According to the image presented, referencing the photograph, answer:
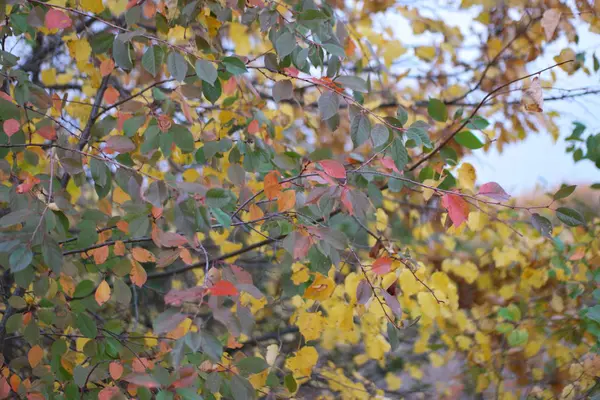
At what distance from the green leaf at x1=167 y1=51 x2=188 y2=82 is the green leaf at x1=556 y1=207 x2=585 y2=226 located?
69 cm

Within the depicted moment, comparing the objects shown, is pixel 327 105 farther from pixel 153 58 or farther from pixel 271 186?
pixel 153 58

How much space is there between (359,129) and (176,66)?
0.31m

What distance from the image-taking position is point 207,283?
87 cm

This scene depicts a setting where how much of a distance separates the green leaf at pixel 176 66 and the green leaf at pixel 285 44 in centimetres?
16

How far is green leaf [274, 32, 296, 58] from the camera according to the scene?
1.04m

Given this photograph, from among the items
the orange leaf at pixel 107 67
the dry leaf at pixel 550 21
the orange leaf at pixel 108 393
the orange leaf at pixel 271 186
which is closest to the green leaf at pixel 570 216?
the orange leaf at pixel 271 186

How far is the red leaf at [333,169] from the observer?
1034mm

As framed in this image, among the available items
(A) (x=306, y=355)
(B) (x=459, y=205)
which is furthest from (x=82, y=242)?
(B) (x=459, y=205)

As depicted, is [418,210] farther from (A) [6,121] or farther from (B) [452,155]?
(A) [6,121]

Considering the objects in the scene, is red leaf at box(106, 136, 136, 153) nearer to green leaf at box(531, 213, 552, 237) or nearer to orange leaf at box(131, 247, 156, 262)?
orange leaf at box(131, 247, 156, 262)

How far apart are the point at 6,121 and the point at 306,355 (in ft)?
2.58

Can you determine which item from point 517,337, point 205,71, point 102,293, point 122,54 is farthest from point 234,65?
point 517,337

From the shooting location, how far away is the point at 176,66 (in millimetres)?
994

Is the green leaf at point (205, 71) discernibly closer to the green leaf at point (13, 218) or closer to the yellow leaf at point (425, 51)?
the green leaf at point (13, 218)
